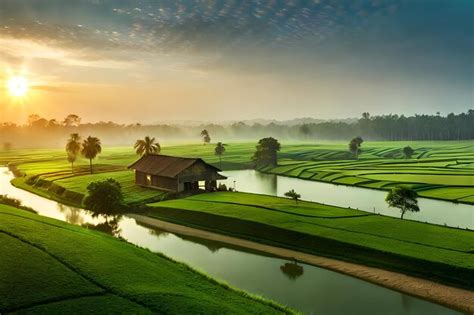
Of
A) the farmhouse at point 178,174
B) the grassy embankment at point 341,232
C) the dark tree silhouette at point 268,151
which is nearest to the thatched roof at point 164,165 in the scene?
the farmhouse at point 178,174

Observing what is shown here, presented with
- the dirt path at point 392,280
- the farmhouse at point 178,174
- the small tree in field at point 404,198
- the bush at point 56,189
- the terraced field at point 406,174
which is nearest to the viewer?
the dirt path at point 392,280

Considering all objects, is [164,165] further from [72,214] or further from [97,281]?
[97,281]

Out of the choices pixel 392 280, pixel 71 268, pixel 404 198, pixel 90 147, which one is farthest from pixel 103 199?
pixel 90 147

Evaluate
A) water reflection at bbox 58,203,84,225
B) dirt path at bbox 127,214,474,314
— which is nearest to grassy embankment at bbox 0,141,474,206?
water reflection at bbox 58,203,84,225

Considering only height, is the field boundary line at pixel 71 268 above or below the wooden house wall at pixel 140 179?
below

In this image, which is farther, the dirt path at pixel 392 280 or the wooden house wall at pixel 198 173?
the wooden house wall at pixel 198 173

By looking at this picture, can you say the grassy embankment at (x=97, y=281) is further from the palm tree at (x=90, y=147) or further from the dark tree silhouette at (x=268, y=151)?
the dark tree silhouette at (x=268, y=151)

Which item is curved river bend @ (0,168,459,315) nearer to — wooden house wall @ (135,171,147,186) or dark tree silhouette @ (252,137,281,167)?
wooden house wall @ (135,171,147,186)
